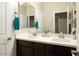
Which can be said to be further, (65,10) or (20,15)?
(20,15)

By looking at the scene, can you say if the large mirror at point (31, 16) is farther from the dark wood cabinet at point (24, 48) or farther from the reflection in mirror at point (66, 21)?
the reflection in mirror at point (66, 21)

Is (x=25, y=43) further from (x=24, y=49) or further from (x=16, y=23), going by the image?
(x=16, y=23)

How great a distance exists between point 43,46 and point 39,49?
0.14 m

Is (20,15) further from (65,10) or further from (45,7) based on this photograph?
(65,10)

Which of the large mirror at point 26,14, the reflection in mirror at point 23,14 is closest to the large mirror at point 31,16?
the large mirror at point 26,14

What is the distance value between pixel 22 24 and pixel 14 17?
0.38 metres

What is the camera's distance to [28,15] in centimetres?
327

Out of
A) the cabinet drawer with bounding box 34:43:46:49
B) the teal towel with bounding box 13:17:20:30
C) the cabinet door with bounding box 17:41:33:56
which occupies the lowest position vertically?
the cabinet door with bounding box 17:41:33:56

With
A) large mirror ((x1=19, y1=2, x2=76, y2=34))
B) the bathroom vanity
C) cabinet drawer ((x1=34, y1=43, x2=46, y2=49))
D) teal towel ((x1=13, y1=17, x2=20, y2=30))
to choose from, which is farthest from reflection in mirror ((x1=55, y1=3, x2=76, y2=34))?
teal towel ((x1=13, y1=17, x2=20, y2=30))

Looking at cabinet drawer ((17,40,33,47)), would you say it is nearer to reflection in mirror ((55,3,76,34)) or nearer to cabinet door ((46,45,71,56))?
cabinet door ((46,45,71,56))

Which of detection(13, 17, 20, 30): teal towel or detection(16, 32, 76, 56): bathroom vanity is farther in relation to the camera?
detection(13, 17, 20, 30): teal towel

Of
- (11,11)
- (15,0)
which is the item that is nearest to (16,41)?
(11,11)

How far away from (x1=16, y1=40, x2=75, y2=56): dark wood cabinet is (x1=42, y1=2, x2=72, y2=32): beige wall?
1.88 ft

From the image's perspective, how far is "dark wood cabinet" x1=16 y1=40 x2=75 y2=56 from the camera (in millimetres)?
2010
